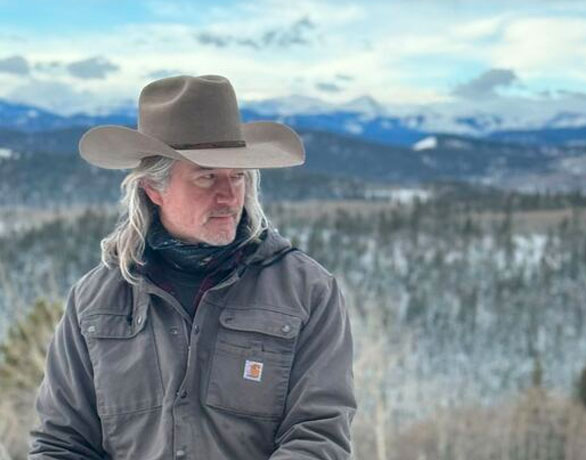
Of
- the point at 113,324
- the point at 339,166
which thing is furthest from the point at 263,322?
the point at 339,166

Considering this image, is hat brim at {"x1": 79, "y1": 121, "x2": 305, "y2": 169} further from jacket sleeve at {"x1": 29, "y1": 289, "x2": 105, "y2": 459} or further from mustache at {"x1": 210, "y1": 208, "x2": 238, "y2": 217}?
jacket sleeve at {"x1": 29, "y1": 289, "x2": 105, "y2": 459}

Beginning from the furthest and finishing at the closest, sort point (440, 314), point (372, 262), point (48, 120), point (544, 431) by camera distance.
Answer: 1. point (48, 120)
2. point (372, 262)
3. point (440, 314)
4. point (544, 431)

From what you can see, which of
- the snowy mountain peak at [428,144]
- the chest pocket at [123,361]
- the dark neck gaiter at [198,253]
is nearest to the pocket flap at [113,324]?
the chest pocket at [123,361]

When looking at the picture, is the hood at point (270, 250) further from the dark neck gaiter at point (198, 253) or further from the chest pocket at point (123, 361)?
the chest pocket at point (123, 361)

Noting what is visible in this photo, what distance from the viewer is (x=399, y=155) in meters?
116

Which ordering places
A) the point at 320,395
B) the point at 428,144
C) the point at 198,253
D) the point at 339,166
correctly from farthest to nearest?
the point at 428,144 → the point at 339,166 → the point at 198,253 → the point at 320,395

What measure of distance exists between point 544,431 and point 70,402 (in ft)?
58.9

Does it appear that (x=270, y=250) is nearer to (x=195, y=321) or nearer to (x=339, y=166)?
(x=195, y=321)

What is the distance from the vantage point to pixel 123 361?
73.8 inches

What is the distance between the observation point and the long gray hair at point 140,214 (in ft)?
6.33

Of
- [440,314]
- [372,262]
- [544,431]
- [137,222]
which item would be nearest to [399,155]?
[372,262]

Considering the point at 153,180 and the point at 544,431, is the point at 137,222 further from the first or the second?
Answer: the point at 544,431

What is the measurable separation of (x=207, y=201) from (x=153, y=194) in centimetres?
15

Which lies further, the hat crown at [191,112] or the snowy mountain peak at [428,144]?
the snowy mountain peak at [428,144]
